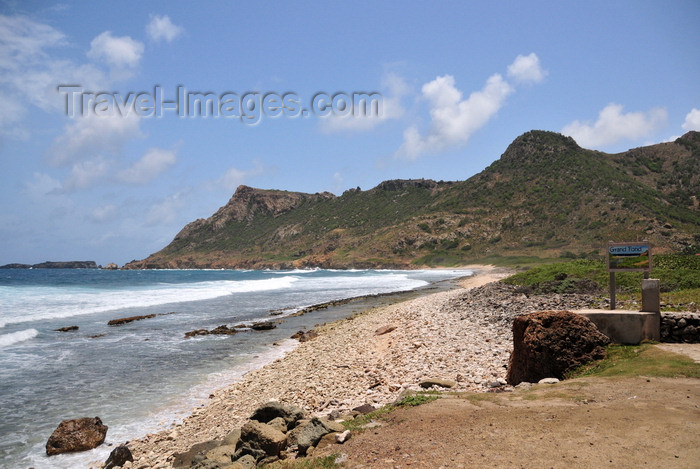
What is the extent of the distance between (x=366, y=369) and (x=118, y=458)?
7.45 meters

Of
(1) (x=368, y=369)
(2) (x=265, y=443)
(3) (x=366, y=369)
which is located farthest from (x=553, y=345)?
(2) (x=265, y=443)

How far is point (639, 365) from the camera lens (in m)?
9.19

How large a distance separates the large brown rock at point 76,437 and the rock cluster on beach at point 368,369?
1.05 meters

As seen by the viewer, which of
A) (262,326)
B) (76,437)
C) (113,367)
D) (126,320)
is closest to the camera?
(76,437)

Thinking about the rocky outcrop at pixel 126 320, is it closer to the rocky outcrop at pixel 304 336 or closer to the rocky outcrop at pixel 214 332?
the rocky outcrop at pixel 214 332

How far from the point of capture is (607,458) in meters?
5.46

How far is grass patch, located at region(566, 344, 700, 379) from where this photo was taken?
8625mm

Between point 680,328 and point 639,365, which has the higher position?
point 680,328

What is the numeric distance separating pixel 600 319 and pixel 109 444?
42.1 ft

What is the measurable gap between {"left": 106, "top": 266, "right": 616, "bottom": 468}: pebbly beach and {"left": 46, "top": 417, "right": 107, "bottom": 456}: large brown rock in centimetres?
90

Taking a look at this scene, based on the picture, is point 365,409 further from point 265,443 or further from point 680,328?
point 680,328

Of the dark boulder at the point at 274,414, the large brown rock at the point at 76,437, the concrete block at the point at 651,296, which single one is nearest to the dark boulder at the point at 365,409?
the dark boulder at the point at 274,414

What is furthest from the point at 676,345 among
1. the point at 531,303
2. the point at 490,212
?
the point at 490,212

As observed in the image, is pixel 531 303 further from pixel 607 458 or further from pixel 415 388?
pixel 607 458
